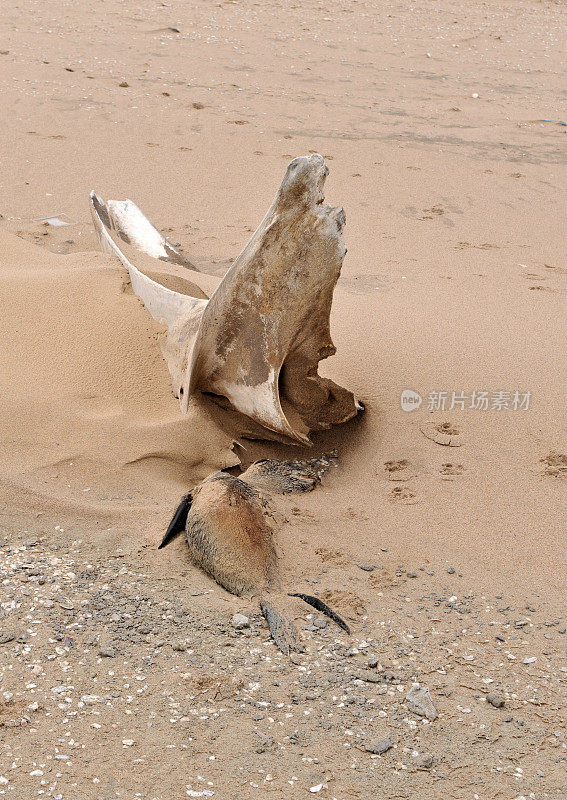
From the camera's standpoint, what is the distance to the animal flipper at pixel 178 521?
108 inches

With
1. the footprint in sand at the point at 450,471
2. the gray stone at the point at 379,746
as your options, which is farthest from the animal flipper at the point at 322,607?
the footprint in sand at the point at 450,471

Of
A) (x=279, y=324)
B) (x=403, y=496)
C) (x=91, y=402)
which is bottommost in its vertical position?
(x=403, y=496)

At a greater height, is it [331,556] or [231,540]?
[231,540]

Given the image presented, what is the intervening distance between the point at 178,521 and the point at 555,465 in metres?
1.56

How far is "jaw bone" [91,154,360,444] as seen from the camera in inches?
118

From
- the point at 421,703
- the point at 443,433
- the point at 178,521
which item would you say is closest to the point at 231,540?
the point at 178,521

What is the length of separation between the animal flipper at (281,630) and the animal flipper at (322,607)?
0.12 metres

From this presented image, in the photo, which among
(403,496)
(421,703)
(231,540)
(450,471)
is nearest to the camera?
(421,703)

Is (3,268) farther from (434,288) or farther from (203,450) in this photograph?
(434,288)

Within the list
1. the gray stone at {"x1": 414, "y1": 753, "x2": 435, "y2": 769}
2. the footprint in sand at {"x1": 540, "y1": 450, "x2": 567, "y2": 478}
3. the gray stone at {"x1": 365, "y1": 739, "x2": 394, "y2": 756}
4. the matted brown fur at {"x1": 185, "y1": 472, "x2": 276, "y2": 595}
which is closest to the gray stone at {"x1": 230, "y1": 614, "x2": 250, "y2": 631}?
the matted brown fur at {"x1": 185, "y1": 472, "x2": 276, "y2": 595}

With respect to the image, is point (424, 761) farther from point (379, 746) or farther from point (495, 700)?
point (495, 700)

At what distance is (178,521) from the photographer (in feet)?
9.12

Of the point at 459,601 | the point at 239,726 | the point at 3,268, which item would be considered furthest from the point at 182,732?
the point at 3,268

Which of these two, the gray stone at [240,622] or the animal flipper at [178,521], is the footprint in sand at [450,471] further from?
the gray stone at [240,622]
